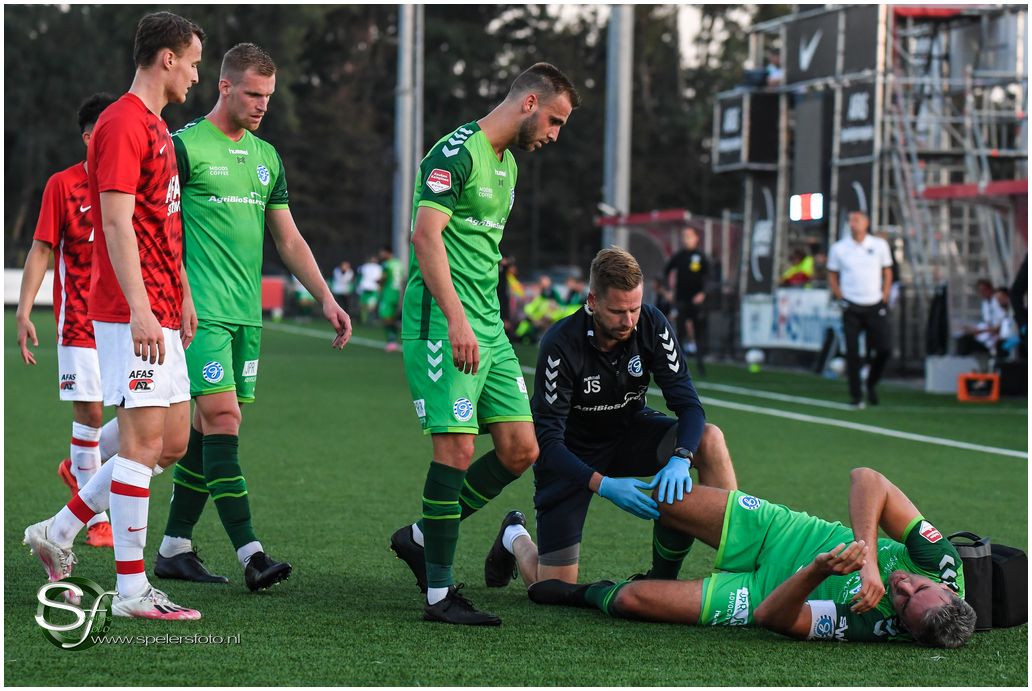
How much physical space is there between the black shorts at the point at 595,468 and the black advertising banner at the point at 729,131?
17.0 metres

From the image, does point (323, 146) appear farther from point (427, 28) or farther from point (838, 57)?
point (838, 57)

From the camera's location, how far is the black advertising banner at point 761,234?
2228 centimetres

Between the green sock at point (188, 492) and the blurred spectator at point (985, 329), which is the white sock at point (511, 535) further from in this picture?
the blurred spectator at point (985, 329)

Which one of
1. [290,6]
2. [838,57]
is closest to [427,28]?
[290,6]

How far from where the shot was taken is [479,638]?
16.3ft

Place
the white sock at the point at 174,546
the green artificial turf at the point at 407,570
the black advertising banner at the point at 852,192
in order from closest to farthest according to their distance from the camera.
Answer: the green artificial turf at the point at 407,570 → the white sock at the point at 174,546 → the black advertising banner at the point at 852,192

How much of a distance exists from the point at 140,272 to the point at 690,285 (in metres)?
15.0

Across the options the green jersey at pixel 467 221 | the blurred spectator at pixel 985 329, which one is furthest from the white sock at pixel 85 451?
the blurred spectator at pixel 985 329

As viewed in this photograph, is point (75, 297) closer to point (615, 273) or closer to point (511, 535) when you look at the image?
point (511, 535)

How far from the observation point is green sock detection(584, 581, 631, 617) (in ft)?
17.6

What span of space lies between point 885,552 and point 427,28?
184 ft

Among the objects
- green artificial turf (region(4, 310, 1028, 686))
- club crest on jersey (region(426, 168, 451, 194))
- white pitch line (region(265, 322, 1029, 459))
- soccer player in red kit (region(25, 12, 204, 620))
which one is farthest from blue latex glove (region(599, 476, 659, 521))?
white pitch line (region(265, 322, 1029, 459))

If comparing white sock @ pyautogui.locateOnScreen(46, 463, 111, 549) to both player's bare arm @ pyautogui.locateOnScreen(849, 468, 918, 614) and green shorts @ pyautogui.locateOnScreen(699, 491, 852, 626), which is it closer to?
green shorts @ pyautogui.locateOnScreen(699, 491, 852, 626)

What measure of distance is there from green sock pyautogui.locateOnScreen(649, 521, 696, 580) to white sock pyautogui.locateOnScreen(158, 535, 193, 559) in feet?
6.00
